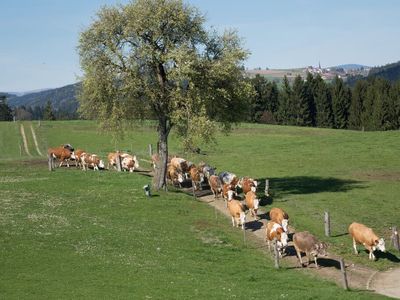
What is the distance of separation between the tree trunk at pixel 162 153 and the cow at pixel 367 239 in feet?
59.7

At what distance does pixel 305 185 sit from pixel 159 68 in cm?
1831

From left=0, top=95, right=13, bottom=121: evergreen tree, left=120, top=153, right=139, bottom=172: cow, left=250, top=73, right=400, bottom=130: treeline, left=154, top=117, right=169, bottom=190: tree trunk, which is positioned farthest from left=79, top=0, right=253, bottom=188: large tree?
left=0, top=95, right=13, bottom=121: evergreen tree

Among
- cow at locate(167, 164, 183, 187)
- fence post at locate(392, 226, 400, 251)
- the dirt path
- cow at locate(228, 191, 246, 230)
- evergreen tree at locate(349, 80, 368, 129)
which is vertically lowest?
the dirt path

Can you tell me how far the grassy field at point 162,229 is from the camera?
2269 cm

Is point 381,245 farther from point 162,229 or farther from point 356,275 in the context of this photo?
point 162,229

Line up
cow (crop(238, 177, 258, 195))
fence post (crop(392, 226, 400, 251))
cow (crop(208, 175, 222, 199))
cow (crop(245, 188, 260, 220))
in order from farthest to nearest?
A: cow (crop(208, 175, 222, 199)) < cow (crop(238, 177, 258, 195)) < cow (crop(245, 188, 260, 220)) < fence post (crop(392, 226, 400, 251))

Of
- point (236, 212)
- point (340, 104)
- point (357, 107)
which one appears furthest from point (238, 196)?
point (340, 104)

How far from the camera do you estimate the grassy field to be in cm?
2269

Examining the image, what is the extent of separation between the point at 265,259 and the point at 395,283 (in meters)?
6.71

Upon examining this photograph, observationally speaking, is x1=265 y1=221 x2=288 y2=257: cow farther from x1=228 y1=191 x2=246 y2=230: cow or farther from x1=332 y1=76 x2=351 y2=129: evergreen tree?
x1=332 y1=76 x2=351 y2=129: evergreen tree

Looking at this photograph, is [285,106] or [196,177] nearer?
[196,177]

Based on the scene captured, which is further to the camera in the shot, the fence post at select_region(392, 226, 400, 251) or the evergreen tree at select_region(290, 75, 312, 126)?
the evergreen tree at select_region(290, 75, 312, 126)

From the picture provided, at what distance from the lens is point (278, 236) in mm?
29703

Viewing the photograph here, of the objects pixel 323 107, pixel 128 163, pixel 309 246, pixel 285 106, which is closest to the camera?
pixel 309 246
